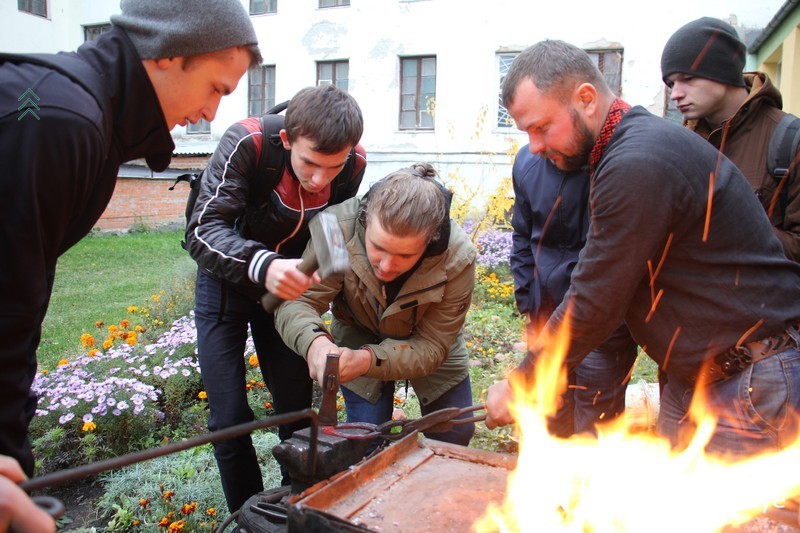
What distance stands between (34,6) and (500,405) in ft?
71.3

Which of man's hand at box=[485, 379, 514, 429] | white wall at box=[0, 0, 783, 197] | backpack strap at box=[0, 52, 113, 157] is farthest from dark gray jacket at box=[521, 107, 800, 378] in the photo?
white wall at box=[0, 0, 783, 197]

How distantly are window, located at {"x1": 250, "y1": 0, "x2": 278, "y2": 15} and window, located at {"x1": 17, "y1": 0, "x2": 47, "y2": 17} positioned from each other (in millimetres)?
7190

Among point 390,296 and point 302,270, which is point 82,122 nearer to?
point 302,270

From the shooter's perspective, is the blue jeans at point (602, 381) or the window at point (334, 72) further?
the window at point (334, 72)

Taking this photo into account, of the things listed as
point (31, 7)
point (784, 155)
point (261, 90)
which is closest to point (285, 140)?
point (784, 155)

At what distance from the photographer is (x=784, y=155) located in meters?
2.66

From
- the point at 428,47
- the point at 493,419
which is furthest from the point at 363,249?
the point at 428,47

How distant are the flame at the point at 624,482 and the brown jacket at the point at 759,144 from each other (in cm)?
99

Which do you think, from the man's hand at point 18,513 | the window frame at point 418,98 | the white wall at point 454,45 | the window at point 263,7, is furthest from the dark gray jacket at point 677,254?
the window at point 263,7

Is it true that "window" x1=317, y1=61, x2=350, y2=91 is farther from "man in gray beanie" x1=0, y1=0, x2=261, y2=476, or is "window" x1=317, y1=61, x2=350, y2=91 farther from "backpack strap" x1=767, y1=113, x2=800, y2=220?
"man in gray beanie" x1=0, y1=0, x2=261, y2=476

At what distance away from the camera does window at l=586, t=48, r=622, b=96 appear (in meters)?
12.9

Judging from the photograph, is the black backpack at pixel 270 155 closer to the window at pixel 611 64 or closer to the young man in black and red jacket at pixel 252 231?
the young man in black and red jacket at pixel 252 231

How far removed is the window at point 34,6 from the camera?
61.4ft

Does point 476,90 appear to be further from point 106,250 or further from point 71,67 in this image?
point 71,67
